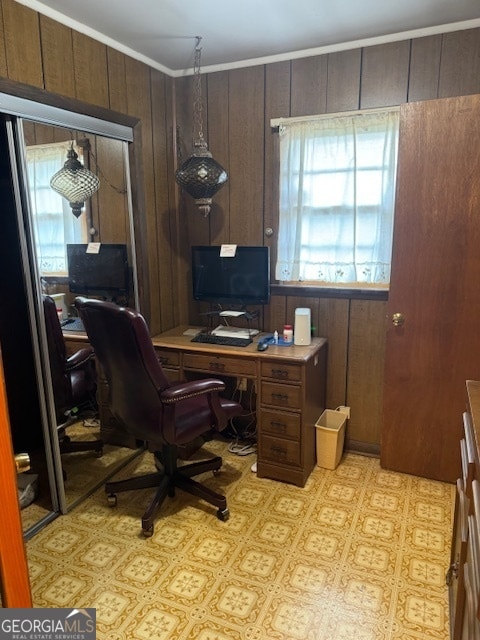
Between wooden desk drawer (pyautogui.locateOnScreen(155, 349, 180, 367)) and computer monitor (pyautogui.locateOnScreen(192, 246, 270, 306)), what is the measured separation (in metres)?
0.46

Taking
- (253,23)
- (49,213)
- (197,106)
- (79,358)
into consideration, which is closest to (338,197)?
(253,23)

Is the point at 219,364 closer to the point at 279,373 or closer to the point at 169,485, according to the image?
the point at 279,373

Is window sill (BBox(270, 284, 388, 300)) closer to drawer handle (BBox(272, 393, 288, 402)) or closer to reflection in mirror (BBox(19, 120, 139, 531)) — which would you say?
drawer handle (BBox(272, 393, 288, 402))

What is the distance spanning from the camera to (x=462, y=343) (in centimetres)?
239

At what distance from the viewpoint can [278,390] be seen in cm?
253

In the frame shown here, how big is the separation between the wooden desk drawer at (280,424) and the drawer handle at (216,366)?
0.35m

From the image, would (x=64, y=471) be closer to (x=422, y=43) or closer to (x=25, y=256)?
(x=25, y=256)

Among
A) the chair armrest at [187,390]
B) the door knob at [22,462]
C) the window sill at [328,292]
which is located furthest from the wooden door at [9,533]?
the window sill at [328,292]

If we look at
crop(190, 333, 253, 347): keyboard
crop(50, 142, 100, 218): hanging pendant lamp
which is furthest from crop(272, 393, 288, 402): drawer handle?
crop(50, 142, 100, 218): hanging pendant lamp

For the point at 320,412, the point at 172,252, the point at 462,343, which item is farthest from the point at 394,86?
the point at 320,412

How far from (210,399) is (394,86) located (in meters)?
2.01

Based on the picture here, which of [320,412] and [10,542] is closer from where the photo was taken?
[10,542]

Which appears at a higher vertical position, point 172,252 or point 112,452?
point 172,252

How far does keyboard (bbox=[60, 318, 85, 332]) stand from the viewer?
2363mm
